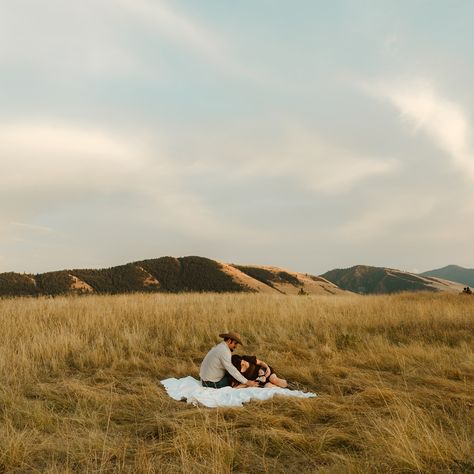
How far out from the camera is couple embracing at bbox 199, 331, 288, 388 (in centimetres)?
691

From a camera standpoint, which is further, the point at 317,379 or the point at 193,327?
the point at 193,327

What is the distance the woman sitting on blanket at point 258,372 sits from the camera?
6.95 meters

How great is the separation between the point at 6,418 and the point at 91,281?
23.9 meters

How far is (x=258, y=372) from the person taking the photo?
7.06 metres

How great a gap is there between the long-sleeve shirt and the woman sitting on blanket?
224 millimetres

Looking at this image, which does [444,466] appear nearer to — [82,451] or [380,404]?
[380,404]

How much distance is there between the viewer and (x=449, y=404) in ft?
18.9

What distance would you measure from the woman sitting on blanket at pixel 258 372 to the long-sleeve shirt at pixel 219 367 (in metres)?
0.22

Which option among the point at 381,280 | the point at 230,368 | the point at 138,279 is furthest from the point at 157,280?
the point at 381,280

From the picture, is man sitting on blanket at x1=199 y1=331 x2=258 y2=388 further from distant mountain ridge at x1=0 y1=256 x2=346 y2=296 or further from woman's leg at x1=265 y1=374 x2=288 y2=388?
distant mountain ridge at x1=0 y1=256 x2=346 y2=296

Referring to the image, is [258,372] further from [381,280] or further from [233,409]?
[381,280]

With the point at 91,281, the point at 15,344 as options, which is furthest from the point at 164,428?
the point at 91,281

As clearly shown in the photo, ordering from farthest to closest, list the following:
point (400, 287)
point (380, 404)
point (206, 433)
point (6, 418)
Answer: point (400, 287), point (380, 404), point (6, 418), point (206, 433)

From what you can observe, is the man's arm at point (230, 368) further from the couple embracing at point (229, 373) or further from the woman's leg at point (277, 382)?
the woman's leg at point (277, 382)
